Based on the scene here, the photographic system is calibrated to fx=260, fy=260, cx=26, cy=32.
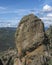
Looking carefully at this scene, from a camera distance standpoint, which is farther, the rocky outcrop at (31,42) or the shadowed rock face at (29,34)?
the shadowed rock face at (29,34)

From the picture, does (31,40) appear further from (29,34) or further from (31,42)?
(29,34)

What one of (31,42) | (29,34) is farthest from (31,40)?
Result: (29,34)

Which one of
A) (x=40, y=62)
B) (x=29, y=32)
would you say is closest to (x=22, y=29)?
(x=29, y=32)

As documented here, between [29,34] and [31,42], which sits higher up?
[29,34]

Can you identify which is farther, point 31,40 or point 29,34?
point 29,34

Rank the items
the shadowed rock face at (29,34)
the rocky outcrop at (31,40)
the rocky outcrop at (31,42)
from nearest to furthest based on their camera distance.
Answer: the rocky outcrop at (31,42), the rocky outcrop at (31,40), the shadowed rock face at (29,34)

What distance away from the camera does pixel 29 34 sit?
1283 inches

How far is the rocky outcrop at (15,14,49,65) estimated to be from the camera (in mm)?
30641

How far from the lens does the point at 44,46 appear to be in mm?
31703

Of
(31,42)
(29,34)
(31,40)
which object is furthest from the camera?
(29,34)

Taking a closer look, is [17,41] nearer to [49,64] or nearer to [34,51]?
[34,51]

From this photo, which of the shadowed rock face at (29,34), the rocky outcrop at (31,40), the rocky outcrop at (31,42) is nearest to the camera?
the rocky outcrop at (31,42)

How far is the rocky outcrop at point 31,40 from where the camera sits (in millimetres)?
30641

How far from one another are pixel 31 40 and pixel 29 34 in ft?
2.98
